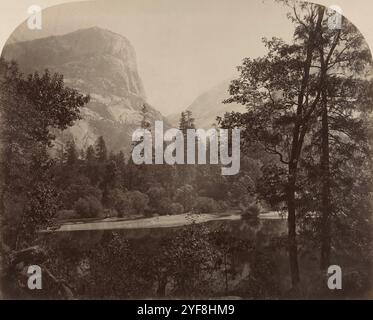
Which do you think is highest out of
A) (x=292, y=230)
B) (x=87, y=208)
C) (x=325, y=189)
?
(x=325, y=189)

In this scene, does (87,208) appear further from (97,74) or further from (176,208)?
(97,74)

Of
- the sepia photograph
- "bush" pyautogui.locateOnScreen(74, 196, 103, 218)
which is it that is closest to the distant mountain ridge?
the sepia photograph

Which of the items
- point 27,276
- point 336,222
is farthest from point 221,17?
point 27,276

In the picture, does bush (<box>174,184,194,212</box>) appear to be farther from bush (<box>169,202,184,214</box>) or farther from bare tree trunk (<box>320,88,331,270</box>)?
bare tree trunk (<box>320,88,331,270</box>)

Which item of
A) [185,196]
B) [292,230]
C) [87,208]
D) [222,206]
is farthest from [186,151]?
[292,230]

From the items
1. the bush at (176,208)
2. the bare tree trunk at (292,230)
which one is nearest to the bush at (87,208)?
the bush at (176,208)

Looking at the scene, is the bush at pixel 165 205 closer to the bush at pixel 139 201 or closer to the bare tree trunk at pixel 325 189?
the bush at pixel 139 201
